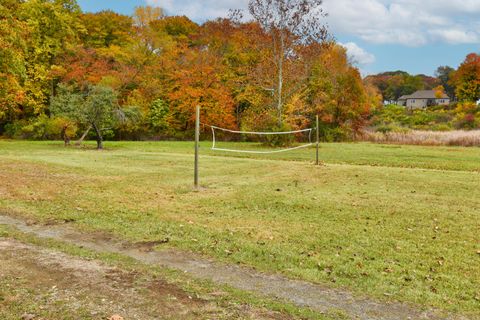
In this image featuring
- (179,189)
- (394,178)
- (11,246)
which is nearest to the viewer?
(11,246)

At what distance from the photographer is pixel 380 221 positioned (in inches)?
302

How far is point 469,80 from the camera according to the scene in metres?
70.1

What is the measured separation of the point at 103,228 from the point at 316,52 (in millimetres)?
24305

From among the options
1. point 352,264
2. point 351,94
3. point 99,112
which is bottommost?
point 352,264

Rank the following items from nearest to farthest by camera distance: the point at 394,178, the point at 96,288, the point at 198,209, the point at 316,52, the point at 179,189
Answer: the point at 96,288 → the point at 198,209 → the point at 179,189 → the point at 394,178 → the point at 316,52

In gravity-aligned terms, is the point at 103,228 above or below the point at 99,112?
below

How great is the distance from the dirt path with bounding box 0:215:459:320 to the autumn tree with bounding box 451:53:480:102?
73.0m

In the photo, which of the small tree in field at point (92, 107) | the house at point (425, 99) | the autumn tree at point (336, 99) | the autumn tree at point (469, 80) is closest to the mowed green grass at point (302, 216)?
the small tree in field at point (92, 107)

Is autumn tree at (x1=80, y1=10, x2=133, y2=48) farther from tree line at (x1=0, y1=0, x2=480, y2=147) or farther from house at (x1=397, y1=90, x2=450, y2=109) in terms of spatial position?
house at (x1=397, y1=90, x2=450, y2=109)

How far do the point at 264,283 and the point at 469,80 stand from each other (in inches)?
3015

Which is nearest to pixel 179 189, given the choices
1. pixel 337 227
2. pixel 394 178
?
pixel 337 227

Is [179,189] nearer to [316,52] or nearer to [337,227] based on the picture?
[337,227]

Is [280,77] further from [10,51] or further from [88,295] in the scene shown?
[88,295]

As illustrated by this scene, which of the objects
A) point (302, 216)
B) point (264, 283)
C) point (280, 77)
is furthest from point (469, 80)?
point (264, 283)
